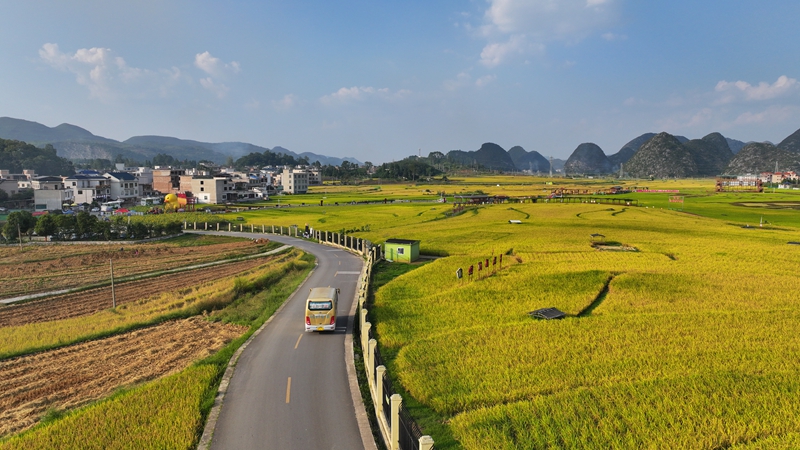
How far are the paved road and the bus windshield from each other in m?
1.23

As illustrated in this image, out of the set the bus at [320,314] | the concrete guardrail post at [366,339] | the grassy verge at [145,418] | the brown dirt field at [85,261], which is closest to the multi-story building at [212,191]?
the brown dirt field at [85,261]

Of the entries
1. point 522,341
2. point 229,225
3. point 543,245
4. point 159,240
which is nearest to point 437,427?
point 522,341

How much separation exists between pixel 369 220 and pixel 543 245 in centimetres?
3153

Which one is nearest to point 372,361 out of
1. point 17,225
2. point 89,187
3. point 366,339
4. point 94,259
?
point 366,339

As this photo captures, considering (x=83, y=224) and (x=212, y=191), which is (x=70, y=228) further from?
(x=212, y=191)

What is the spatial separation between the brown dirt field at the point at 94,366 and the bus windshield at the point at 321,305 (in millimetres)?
4400

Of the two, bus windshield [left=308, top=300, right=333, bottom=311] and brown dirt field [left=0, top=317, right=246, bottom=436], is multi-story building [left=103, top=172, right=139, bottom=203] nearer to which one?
brown dirt field [left=0, top=317, right=246, bottom=436]

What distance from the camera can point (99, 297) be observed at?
105 feet

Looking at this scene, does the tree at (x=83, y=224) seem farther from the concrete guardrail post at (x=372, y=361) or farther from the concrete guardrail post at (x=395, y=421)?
the concrete guardrail post at (x=395, y=421)

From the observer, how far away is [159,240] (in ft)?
186

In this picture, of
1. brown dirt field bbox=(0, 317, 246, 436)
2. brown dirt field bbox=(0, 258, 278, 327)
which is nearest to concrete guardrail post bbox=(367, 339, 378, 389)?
brown dirt field bbox=(0, 317, 246, 436)

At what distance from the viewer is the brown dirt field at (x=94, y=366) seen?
14977 millimetres

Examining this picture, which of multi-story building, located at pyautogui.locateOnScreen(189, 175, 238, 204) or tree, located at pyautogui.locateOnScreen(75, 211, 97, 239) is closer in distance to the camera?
tree, located at pyautogui.locateOnScreen(75, 211, 97, 239)

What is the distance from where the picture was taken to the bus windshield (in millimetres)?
19870
